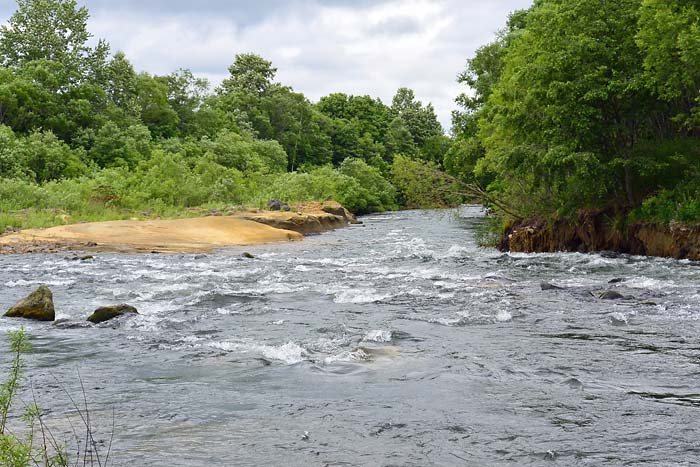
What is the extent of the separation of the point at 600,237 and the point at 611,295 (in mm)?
10595

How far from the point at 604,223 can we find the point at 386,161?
7327 centimetres

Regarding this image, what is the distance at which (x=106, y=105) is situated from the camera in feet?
199

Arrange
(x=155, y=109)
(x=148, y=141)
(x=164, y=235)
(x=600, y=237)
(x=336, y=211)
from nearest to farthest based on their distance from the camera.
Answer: (x=600, y=237) < (x=164, y=235) < (x=336, y=211) < (x=148, y=141) < (x=155, y=109)

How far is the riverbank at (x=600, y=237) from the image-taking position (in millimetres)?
20609

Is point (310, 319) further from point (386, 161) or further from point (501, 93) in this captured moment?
point (386, 161)

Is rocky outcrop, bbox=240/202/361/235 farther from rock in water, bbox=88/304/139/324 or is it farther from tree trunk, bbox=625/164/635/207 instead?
rock in water, bbox=88/304/139/324

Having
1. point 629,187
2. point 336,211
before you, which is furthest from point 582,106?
point 336,211

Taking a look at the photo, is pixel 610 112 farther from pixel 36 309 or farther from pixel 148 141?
pixel 148 141

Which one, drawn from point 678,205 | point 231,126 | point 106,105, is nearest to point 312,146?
point 231,126

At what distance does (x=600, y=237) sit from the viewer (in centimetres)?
2408

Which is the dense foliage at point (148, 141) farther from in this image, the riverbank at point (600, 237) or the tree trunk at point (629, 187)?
the tree trunk at point (629, 187)

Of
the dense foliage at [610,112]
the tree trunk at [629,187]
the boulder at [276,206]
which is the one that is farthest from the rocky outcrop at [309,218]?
the tree trunk at [629,187]

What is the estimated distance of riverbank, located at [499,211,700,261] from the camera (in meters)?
20.6

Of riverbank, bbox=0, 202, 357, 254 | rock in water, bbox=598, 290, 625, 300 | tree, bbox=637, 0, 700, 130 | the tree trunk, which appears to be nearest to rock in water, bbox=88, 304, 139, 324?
rock in water, bbox=598, 290, 625, 300
